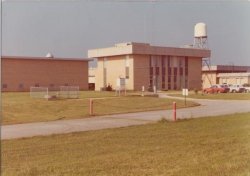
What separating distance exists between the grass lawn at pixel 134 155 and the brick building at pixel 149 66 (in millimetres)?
57755

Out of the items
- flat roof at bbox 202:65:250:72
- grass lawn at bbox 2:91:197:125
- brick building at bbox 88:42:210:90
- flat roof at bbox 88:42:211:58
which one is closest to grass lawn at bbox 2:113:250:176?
grass lawn at bbox 2:91:197:125

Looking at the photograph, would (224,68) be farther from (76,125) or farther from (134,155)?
(134,155)

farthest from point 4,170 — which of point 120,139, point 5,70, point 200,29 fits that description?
point 200,29

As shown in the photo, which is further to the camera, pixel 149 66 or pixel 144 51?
pixel 149 66

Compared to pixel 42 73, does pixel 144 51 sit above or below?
above

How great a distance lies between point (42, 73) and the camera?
62.8 m

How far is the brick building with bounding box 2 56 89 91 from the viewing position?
194 feet

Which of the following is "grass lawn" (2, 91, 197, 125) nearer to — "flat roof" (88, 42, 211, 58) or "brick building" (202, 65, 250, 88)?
"flat roof" (88, 42, 211, 58)

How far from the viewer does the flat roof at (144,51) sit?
231ft

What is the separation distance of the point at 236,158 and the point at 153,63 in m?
65.5

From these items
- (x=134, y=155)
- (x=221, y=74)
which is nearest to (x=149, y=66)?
Answer: (x=221, y=74)

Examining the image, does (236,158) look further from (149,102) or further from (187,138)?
(149,102)

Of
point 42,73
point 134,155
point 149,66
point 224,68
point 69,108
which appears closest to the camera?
point 134,155

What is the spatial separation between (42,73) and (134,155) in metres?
55.6
